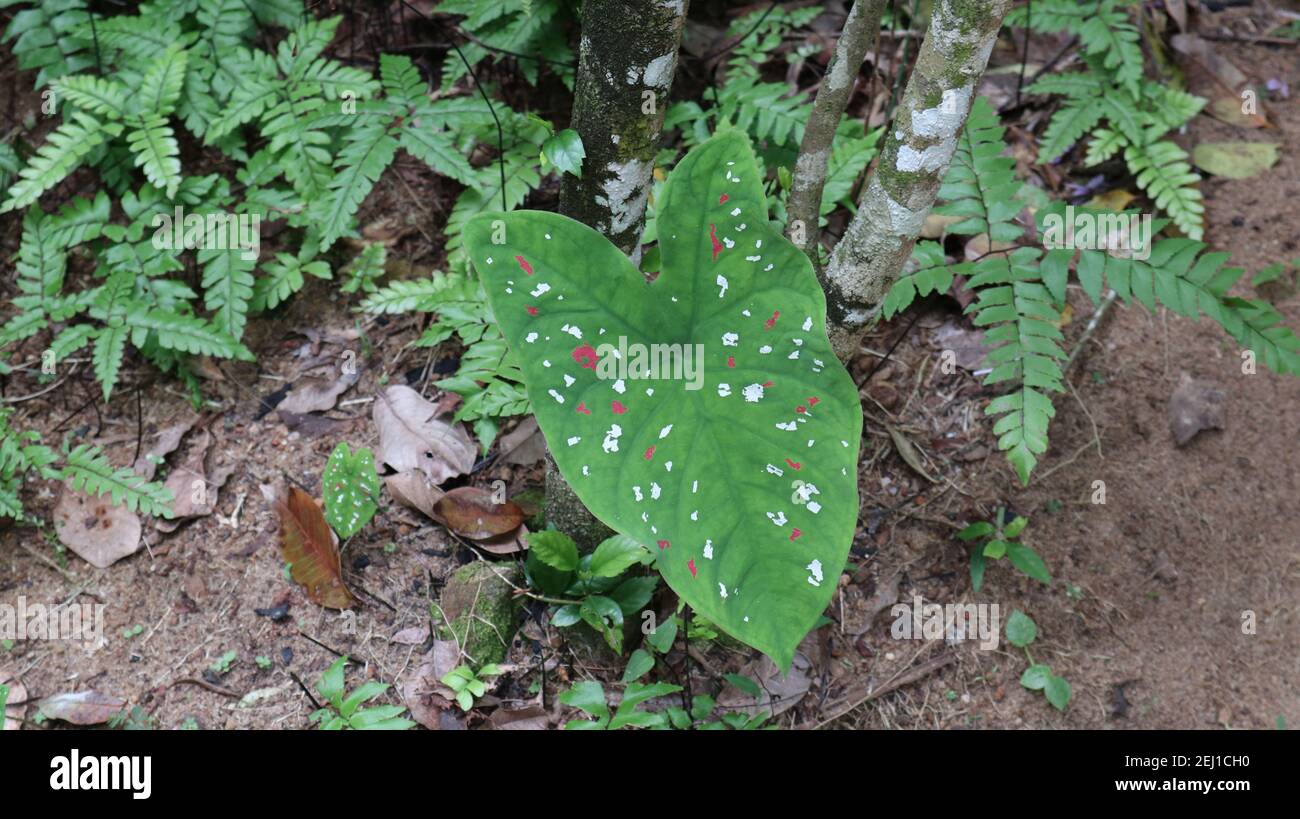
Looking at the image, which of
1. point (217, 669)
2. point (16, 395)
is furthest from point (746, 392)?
point (16, 395)

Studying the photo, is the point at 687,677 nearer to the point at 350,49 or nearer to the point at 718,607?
the point at 718,607

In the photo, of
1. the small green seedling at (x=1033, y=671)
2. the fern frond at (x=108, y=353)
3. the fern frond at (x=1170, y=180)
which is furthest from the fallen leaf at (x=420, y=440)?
the fern frond at (x=1170, y=180)

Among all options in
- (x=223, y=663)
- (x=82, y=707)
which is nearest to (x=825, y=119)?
(x=223, y=663)

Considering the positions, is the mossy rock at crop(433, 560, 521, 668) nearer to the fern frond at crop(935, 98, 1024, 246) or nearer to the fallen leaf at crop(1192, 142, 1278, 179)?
the fern frond at crop(935, 98, 1024, 246)

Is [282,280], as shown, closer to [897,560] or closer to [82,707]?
[82,707]

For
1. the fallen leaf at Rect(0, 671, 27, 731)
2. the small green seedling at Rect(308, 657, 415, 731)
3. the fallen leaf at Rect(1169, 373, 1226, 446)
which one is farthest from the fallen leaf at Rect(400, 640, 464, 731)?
the fallen leaf at Rect(1169, 373, 1226, 446)
